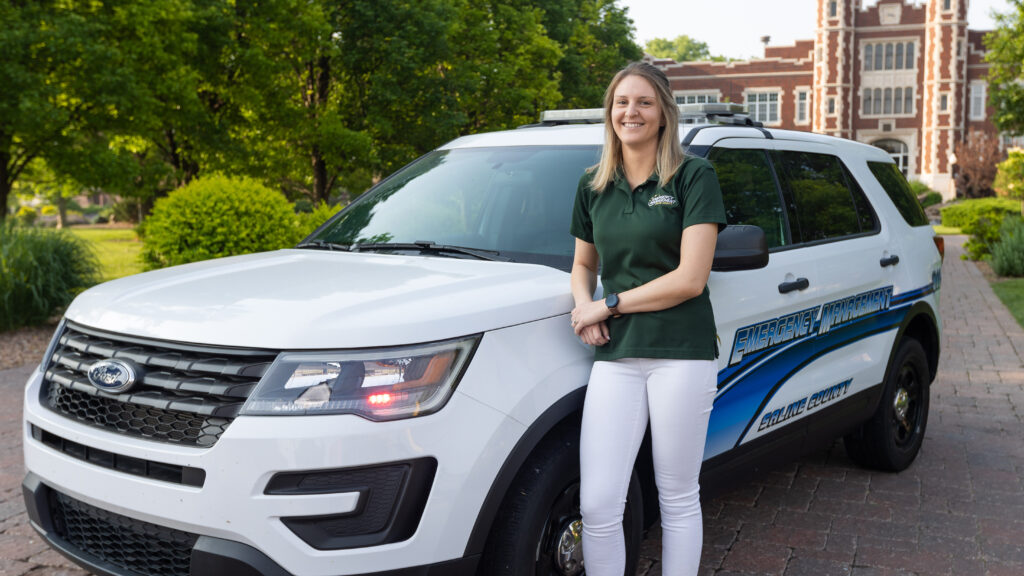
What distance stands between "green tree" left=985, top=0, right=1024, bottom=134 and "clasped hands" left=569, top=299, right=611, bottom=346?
1984 centimetres

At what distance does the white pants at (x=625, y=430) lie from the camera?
110 inches

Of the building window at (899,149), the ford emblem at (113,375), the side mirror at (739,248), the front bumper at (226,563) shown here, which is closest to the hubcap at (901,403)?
the side mirror at (739,248)

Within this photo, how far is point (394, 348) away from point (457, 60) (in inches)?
849

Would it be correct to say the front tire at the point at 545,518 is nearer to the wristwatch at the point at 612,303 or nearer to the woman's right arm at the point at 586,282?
the woman's right arm at the point at 586,282

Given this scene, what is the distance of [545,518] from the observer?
9.06 ft

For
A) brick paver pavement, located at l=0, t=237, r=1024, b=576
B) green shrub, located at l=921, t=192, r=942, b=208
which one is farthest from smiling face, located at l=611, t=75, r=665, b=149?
green shrub, located at l=921, t=192, r=942, b=208

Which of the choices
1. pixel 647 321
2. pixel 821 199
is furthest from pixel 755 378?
pixel 821 199


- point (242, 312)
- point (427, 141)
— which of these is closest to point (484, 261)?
point (242, 312)

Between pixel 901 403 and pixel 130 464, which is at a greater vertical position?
pixel 130 464

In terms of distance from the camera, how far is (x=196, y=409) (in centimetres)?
248

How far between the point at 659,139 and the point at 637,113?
0.39 ft

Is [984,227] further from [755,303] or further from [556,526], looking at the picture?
[556,526]

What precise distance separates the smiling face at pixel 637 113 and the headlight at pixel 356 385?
3.21ft

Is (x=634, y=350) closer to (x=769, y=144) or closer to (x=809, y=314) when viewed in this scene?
(x=809, y=314)
